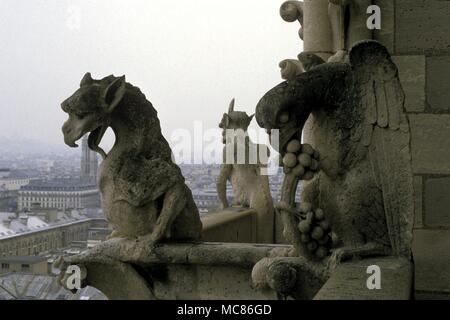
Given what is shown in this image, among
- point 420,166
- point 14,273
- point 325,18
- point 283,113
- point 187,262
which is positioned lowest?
point 14,273

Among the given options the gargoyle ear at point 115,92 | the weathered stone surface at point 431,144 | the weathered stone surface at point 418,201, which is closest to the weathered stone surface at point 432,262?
the weathered stone surface at point 418,201

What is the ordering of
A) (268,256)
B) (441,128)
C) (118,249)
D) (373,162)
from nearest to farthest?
(373,162) < (268,256) < (118,249) < (441,128)

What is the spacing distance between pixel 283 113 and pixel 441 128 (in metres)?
1.29

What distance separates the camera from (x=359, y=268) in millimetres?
2480

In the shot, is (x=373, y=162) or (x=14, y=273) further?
(x=14, y=273)

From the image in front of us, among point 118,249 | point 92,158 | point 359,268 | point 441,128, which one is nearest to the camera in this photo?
point 359,268

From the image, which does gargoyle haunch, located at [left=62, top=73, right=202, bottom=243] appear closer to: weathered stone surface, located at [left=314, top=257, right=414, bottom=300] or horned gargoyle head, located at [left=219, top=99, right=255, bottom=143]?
weathered stone surface, located at [left=314, top=257, right=414, bottom=300]

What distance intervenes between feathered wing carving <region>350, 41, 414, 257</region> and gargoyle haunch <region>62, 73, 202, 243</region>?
1109 mm

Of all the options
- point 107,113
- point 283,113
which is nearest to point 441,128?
point 283,113

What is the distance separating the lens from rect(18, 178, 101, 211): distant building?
4977mm

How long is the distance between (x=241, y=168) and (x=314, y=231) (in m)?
3.73

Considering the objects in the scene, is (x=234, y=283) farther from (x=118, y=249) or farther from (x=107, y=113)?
(x=107, y=113)

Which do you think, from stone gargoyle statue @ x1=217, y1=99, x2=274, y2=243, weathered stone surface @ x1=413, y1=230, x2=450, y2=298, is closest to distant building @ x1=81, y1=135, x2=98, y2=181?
weathered stone surface @ x1=413, y1=230, x2=450, y2=298

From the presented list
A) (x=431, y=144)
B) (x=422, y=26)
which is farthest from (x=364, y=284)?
(x=422, y=26)
